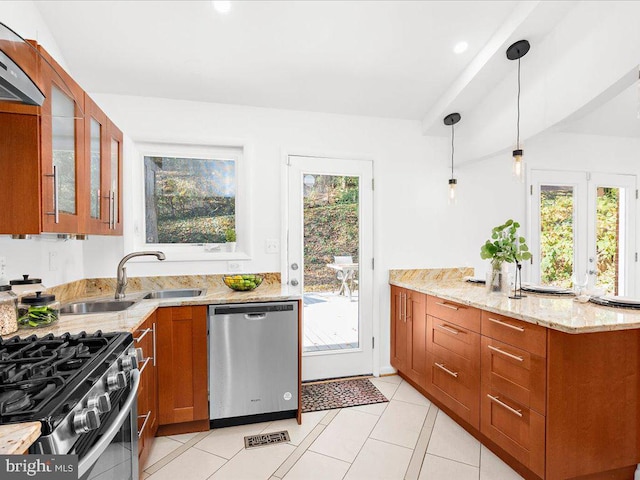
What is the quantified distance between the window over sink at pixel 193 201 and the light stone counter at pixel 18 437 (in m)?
2.15

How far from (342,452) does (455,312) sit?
1175mm

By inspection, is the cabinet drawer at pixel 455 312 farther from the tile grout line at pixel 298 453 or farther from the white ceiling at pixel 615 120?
the white ceiling at pixel 615 120

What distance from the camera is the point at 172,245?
2.96m

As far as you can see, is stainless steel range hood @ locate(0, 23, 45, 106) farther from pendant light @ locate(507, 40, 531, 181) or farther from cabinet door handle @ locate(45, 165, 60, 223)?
pendant light @ locate(507, 40, 531, 181)

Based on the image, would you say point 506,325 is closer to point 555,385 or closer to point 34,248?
point 555,385

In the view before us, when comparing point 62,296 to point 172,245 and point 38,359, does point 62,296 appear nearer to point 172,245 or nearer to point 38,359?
point 172,245

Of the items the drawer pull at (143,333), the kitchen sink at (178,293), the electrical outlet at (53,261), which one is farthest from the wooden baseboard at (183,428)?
the electrical outlet at (53,261)

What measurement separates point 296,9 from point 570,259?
3849 mm

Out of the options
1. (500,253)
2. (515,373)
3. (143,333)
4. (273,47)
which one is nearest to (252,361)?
(143,333)

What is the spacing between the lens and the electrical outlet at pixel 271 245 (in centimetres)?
306

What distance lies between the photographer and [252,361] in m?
2.38

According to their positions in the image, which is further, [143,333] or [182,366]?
[182,366]

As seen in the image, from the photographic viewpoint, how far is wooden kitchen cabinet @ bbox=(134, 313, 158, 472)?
1.81 metres

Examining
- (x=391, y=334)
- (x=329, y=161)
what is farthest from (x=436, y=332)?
(x=329, y=161)
